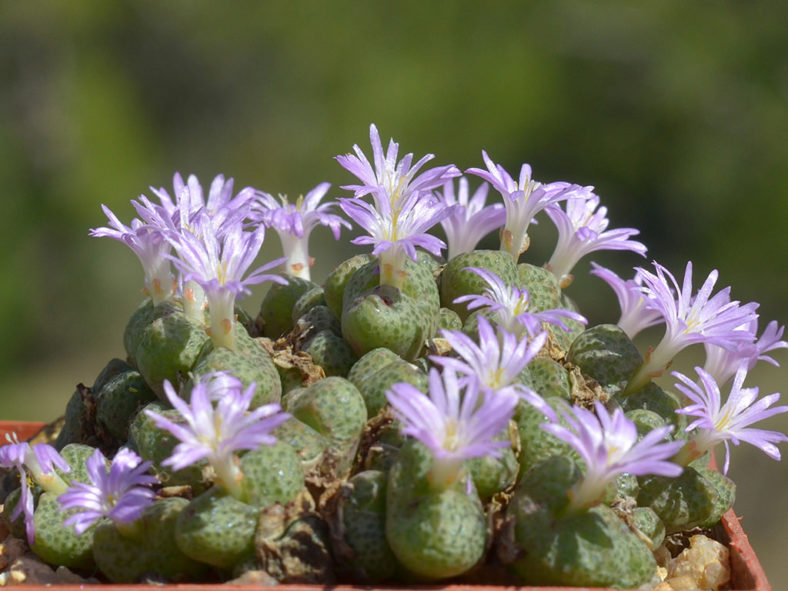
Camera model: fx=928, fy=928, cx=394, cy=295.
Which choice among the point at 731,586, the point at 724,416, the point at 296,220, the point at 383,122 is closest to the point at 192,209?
the point at 296,220

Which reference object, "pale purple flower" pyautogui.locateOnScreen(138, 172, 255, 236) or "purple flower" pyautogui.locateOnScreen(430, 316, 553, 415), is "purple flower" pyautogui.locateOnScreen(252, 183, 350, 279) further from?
"purple flower" pyautogui.locateOnScreen(430, 316, 553, 415)

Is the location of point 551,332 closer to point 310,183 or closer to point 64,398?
point 310,183

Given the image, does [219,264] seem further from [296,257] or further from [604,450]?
[604,450]

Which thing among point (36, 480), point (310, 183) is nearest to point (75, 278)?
point (310, 183)

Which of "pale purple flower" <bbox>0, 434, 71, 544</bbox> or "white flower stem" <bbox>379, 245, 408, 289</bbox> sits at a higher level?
"white flower stem" <bbox>379, 245, 408, 289</bbox>

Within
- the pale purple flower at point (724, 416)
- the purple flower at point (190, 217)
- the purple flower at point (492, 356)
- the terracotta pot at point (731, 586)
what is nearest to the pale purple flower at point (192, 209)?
the purple flower at point (190, 217)

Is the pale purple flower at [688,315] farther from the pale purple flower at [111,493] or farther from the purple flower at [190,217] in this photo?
the pale purple flower at [111,493]

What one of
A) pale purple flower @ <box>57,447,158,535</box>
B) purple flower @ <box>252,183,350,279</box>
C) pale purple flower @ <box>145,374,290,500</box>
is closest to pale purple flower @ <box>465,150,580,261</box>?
purple flower @ <box>252,183,350,279</box>
